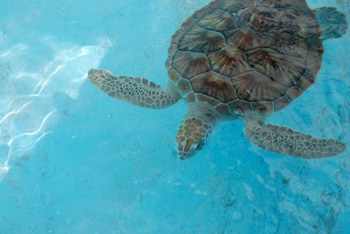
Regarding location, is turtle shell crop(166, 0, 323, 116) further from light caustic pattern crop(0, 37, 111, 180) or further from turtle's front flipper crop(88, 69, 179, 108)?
light caustic pattern crop(0, 37, 111, 180)

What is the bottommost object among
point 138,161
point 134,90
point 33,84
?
point 138,161

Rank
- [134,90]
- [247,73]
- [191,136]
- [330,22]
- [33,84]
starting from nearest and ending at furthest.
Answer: [191,136]
[247,73]
[134,90]
[330,22]
[33,84]

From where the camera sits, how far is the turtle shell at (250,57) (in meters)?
3.89

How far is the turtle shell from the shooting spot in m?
3.89

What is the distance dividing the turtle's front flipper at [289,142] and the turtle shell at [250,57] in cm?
27

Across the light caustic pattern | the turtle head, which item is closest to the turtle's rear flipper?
the turtle head

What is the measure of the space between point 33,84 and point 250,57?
3452 millimetres

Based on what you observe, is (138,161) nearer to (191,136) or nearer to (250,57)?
(191,136)

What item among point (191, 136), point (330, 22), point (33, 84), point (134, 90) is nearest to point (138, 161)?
point (134, 90)

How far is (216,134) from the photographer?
4.56 meters

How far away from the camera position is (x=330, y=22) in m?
4.62

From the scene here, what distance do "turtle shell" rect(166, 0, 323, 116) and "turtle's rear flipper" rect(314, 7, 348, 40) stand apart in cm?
29

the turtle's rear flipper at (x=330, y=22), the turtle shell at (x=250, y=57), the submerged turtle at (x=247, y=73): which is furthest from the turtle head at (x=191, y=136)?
the turtle's rear flipper at (x=330, y=22)

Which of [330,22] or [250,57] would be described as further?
[330,22]
